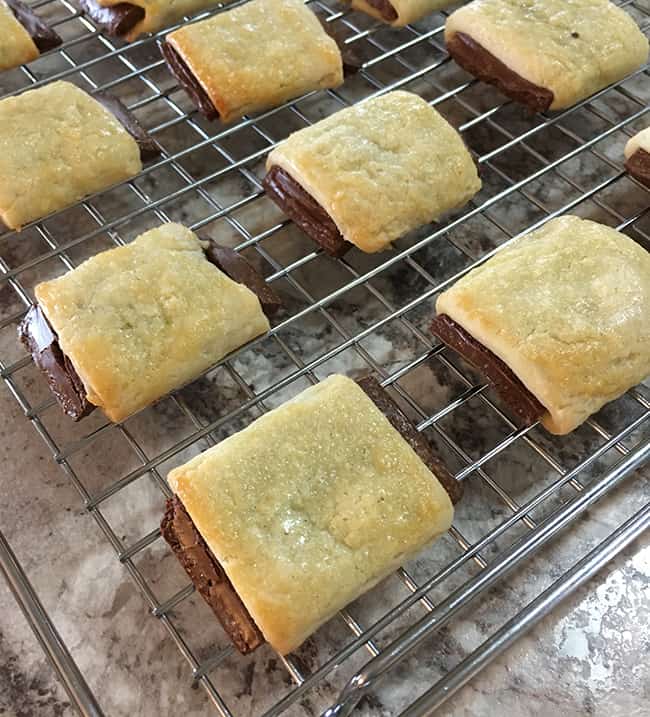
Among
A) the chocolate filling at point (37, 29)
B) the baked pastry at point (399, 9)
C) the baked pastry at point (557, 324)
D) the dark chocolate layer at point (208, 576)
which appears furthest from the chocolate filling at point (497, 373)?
the chocolate filling at point (37, 29)

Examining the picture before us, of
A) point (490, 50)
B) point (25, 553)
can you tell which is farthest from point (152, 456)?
point (490, 50)

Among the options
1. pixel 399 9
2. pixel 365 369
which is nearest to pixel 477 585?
pixel 365 369

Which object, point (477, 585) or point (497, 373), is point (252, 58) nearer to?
point (497, 373)

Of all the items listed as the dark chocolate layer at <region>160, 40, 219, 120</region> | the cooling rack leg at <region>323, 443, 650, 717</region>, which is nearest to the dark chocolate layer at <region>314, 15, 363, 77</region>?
the dark chocolate layer at <region>160, 40, 219, 120</region>

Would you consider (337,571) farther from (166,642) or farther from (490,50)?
(490,50)

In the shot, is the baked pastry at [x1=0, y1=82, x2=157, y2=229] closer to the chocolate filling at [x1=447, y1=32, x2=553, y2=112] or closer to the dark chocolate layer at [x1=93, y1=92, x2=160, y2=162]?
the dark chocolate layer at [x1=93, y1=92, x2=160, y2=162]

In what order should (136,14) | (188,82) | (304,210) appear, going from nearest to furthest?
(304,210)
(188,82)
(136,14)

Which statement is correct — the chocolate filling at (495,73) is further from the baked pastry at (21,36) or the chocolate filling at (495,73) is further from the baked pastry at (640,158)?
the baked pastry at (21,36)
